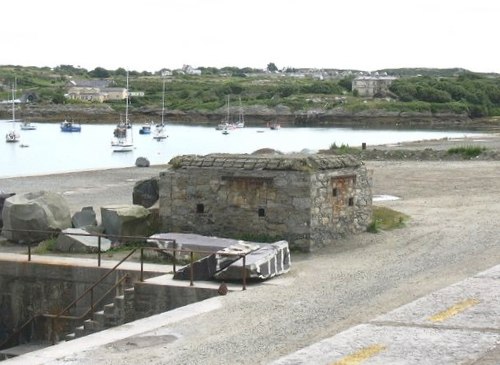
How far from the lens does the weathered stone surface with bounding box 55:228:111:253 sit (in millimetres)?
19156

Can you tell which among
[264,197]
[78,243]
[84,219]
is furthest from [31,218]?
[264,197]

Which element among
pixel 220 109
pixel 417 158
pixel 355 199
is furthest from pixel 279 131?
pixel 355 199

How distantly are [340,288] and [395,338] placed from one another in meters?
3.54

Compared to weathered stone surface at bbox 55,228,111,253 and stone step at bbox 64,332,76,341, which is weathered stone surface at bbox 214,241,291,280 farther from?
weathered stone surface at bbox 55,228,111,253

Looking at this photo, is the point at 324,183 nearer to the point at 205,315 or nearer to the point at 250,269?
the point at 250,269

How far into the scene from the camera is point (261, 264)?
16297 mm

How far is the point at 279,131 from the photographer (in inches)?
5891

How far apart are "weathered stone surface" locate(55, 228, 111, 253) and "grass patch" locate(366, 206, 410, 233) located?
534 cm

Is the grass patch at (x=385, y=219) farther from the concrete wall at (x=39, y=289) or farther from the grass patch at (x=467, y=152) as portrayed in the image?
the grass patch at (x=467, y=152)

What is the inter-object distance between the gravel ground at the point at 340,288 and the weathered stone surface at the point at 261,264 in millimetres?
188

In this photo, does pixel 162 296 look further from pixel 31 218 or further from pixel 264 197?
pixel 31 218

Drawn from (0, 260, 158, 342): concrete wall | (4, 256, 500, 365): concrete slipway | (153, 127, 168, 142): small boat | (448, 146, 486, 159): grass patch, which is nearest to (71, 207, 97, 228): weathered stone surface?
(0, 260, 158, 342): concrete wall

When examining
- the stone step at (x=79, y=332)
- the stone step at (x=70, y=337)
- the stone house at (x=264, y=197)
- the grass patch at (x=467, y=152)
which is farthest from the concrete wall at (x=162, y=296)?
the grass patch at (x=467, y=152)

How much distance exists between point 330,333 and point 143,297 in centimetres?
419
